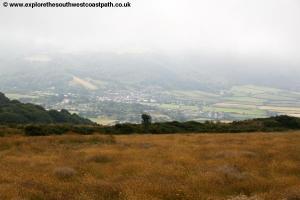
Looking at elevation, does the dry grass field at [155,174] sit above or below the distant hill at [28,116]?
below

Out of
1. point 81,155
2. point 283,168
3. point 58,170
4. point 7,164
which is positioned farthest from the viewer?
point 81,155

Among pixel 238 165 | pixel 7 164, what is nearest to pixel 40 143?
pixel 7 164

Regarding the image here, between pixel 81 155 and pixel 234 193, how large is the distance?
11.0 meters

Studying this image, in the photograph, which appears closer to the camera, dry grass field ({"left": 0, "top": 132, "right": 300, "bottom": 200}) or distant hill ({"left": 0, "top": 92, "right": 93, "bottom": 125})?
dry grass field ({"left": 0, "top": 132, "right": 300, "bottom": 200})

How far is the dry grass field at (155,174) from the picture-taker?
1356 cm

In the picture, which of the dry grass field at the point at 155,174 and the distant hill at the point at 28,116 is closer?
the dry grass field at the point at 155,174

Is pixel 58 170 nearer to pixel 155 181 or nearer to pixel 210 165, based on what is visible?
pixel 155 181

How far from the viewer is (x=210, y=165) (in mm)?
19172

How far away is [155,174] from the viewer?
55.9 feet

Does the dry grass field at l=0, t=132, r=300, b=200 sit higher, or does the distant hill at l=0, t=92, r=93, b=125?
the distant hill at l=0, t=92, r=93, b=125

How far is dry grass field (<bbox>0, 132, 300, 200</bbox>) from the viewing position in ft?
44.5

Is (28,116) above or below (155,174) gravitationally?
above

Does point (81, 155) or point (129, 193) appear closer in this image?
point (129, 193)

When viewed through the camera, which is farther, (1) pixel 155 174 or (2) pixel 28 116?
(2) pixel 28 116
